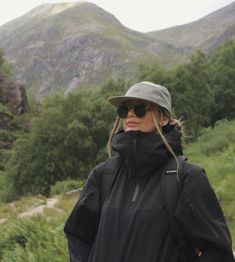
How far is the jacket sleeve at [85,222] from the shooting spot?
3025 millimetres

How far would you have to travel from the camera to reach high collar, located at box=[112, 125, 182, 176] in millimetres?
2773

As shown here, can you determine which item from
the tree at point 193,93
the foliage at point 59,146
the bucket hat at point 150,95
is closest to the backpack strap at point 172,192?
the bucket hat at point 150,95

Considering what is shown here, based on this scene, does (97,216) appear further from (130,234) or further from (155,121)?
(155,121)

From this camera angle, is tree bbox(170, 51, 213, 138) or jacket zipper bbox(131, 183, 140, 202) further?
tree bbox(170, 51, 213, 138)

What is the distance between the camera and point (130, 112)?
302cm

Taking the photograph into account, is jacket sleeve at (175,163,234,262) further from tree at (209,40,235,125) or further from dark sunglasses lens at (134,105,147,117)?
tree at (209,40,235,125)

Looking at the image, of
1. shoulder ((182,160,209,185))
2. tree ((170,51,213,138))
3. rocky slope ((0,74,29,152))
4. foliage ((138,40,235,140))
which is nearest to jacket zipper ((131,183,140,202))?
shoulder ((182,160,209,185))

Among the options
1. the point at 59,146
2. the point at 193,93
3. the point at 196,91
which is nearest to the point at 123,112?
the point at 59,146

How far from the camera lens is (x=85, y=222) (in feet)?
10.1

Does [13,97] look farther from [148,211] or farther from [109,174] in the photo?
[148,211]

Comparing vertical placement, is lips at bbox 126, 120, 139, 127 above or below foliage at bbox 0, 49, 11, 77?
above

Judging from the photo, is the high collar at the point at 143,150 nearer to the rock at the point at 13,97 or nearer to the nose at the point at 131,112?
the nose at the point at 131,112

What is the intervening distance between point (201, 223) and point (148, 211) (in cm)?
31

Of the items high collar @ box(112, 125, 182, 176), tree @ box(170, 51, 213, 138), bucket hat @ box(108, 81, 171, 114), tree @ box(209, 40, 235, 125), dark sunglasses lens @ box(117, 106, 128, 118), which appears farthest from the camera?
tree @ box(209, 40, 235, 125)
